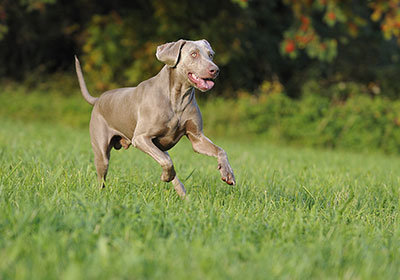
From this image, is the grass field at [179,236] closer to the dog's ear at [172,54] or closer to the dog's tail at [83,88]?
the dog's tail at [83,88]

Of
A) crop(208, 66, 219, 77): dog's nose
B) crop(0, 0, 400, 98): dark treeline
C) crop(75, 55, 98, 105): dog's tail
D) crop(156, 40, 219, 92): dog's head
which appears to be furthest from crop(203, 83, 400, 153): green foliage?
crop(208, 66, 219, 77): dog's nose

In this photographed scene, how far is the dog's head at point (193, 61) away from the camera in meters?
3.71

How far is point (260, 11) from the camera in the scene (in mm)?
17094

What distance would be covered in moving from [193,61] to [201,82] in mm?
190

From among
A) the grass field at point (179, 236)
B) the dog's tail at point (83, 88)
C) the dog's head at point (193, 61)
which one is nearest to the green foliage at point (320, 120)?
the grass field at point (179, 236)

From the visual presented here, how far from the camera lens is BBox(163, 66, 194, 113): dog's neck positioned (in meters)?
3.86

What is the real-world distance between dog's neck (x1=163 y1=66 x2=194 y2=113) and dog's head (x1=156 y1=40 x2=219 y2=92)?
6cm

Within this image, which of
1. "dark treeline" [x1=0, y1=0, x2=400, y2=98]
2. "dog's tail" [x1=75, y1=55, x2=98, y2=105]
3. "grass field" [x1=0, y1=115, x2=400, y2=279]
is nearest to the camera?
"grass field" [x1=0, y1=115, x2=400, y2=279]

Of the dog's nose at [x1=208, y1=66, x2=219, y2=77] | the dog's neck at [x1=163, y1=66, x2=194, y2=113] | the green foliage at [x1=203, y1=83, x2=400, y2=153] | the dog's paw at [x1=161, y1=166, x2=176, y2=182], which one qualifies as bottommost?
the green foliage at [x1=203, y1=83, x2=400, y2=153]

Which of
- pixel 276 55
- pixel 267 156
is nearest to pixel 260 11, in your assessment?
pixel 276 55

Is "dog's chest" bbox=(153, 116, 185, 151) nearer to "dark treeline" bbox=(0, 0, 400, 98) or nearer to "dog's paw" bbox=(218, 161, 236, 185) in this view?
"dog's paw" bbox=(218, 161, 236, 185)

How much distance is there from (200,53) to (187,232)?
5.20ft

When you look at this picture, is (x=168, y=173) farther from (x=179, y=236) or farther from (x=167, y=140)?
(x=179, y=236)

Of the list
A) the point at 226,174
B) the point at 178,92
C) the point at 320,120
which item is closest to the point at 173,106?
the point at 178,92
